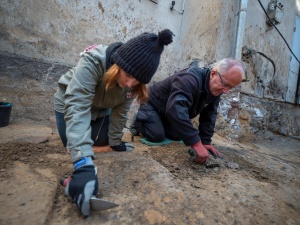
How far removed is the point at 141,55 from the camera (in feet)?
3.70

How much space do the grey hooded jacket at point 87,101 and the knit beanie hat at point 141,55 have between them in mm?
171

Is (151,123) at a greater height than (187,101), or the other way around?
(187,101)

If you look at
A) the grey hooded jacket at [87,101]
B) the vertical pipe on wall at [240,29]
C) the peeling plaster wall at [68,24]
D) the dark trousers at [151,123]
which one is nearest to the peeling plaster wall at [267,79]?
the vertical pipe on wall at [240,29]

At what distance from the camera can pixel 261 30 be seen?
3443 mm

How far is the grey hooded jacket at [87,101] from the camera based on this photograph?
1007mm

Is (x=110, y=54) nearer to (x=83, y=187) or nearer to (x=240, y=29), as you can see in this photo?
(x=83, y=187)

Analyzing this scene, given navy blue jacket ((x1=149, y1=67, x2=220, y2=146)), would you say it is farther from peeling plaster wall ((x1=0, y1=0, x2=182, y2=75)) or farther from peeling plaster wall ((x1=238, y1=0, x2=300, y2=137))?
peeling plaster wall ((x1=0, y1=0, x2=182, y2=75))

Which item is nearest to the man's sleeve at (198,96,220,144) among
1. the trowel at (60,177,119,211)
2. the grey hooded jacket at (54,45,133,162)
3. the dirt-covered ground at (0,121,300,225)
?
the dirt-covered ground at (0,121,300,225)

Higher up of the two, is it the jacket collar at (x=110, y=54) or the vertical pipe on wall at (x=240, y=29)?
the vertical pipe on wall at (x=240, y=29)

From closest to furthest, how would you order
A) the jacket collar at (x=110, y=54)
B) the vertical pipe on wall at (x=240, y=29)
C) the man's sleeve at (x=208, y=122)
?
the jacket collar at (x=110, y=54)
the man's sleeve at (x=208, y=122)
the vertical pipe on wall at (x=240, y=29)

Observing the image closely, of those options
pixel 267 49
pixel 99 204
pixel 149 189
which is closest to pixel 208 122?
pixel 149 189

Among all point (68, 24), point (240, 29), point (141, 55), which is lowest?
point (141, 55)

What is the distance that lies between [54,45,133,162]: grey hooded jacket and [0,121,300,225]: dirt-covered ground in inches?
9.7

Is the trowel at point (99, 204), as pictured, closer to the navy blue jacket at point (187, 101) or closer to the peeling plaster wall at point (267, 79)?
the navy blue jacket at point (187, 101)
